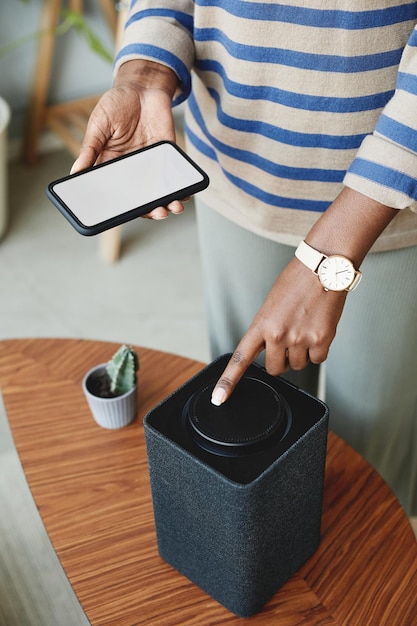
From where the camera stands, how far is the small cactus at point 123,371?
963mm

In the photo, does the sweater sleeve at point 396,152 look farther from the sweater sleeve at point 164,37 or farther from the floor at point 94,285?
the floor at point 94,285

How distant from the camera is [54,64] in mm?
2557

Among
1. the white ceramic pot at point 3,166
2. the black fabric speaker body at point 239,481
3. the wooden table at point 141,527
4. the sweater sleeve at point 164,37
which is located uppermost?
the sweater sleeve at point 164,37

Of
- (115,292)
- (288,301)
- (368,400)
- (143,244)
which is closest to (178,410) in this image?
(288,301)

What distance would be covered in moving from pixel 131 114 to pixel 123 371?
33 centimetres

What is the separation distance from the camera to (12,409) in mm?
1012

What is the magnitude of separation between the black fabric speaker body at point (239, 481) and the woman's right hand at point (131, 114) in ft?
0.99

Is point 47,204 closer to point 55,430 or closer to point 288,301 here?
point 55,430

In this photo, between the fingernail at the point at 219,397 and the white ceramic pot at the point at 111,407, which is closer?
the fingernail at the point at 219,397

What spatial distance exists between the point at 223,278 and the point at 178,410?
38cm

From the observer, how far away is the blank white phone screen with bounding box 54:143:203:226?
0.79m

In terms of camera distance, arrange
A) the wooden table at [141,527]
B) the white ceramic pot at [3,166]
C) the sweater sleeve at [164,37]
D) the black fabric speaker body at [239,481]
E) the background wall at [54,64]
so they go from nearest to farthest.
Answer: the black fabric speaker body at [239,481], the wooden table at [141,527], the sweater sleeve at [164,37], the white ceramic pot at [3,166], the background wall at [54,64]

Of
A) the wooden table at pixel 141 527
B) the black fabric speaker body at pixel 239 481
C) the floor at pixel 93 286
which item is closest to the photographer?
the black fabric speaker body at pixel 239 481

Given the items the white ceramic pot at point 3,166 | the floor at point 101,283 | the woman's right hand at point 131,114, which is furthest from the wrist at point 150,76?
the white ceramic pot at point 3,166
